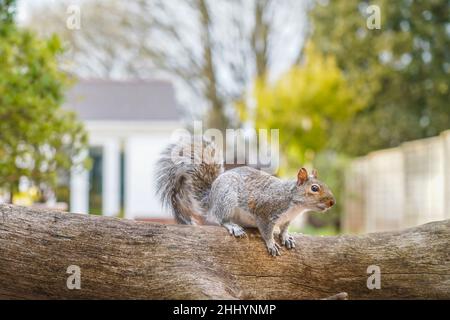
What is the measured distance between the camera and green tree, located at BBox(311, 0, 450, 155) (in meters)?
17.4

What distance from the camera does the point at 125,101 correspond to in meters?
14.3

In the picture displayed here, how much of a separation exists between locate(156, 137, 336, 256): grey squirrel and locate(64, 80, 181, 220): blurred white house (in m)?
8.63

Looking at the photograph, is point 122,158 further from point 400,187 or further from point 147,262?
point 147,262

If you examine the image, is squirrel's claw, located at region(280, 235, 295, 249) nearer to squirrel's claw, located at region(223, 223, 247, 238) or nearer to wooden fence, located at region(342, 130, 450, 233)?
squirrel's claw, located at region(223, 223, 247, 238)

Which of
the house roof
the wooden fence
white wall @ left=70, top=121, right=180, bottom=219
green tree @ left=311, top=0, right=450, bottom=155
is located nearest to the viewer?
the wooden fence

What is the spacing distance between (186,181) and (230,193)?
45cm

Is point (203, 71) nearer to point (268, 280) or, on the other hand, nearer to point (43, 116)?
point (43, 116)

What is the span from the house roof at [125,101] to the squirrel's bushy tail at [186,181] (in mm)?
9645

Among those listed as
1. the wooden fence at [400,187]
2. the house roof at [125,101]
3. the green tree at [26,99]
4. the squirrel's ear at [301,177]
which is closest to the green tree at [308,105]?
the wooden fence at [400,187]

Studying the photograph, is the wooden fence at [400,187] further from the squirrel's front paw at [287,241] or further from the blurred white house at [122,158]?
the squirrel's front paw at [287,241]

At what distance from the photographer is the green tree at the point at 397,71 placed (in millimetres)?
17359

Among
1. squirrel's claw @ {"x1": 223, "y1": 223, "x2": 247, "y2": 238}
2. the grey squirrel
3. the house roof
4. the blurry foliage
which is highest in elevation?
the blurry foliage

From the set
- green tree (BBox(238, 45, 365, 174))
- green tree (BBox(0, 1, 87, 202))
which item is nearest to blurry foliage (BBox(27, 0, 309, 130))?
green tree (BBox(238, 45, 365, 174))
